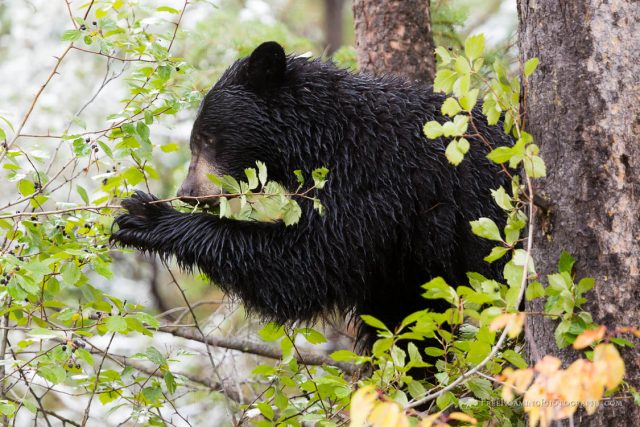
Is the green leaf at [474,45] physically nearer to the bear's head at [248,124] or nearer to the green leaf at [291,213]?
the green leaf at [291,213]

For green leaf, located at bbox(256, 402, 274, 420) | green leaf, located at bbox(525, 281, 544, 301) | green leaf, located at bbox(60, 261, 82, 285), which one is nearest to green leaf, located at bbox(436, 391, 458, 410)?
green leaf, located at bbox(525, 281, 544, 301)

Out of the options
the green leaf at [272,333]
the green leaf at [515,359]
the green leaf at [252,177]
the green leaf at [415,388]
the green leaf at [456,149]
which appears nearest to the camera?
the green leaf at [456,149]

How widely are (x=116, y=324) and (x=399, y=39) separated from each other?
306 centimetres

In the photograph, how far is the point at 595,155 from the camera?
2676 millimetres

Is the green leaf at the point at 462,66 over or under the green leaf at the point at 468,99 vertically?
over

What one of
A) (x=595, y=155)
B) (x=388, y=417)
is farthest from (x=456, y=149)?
(x=388, y=417)

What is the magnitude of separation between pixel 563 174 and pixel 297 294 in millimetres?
1781

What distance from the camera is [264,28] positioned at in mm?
7391

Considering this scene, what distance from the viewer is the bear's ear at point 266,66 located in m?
4.29

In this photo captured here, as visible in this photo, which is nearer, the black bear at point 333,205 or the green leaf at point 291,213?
the green leaf at point 291,213

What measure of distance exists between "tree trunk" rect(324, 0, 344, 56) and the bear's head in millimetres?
9034

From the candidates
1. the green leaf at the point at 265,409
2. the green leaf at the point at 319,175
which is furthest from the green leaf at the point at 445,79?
the green leaf at the point at 265,409

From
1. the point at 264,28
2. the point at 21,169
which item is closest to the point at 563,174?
the point at 21,169

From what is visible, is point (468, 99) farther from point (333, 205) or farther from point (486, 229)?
point (333, 205)
